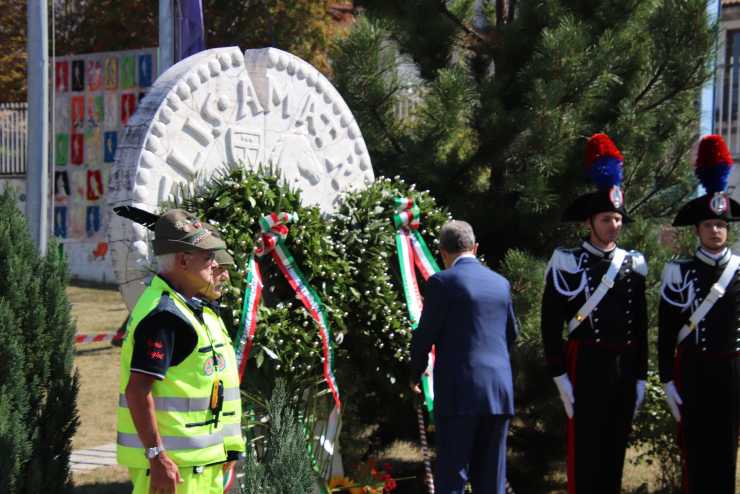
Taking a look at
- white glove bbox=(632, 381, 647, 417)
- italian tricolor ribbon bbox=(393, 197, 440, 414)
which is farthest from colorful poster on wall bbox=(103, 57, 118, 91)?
white glove bbox=(632, 381, 647, 417)

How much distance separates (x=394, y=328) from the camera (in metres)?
5.82

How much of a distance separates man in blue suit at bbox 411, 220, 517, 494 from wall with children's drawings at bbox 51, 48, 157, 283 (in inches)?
527

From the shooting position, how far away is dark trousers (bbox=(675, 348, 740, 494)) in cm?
517

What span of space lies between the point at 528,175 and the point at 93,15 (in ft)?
58.5

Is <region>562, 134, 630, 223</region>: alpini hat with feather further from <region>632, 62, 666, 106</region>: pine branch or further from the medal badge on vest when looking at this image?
the medal badge on vest

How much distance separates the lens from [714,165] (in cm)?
546

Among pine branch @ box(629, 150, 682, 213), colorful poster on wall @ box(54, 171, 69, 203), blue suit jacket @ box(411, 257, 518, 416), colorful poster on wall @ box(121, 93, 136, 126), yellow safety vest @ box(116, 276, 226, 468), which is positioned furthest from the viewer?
colorful poster on wall @ box(54, 171, 69, 203)

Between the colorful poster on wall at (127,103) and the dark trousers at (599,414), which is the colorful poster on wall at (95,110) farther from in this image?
the dark trousers at (599,414)

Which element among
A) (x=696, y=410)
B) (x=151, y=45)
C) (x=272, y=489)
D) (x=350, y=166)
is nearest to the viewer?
(x=272, y=489)

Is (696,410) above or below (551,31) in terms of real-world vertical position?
below

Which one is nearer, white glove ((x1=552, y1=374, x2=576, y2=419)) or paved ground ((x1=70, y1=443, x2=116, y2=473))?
white glove ((x1=552, y1=374, x2=576, y2=419))

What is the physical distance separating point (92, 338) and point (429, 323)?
8442mm

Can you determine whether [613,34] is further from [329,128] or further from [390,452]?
[390,452]

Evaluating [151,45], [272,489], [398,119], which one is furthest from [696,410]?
[151,45]
